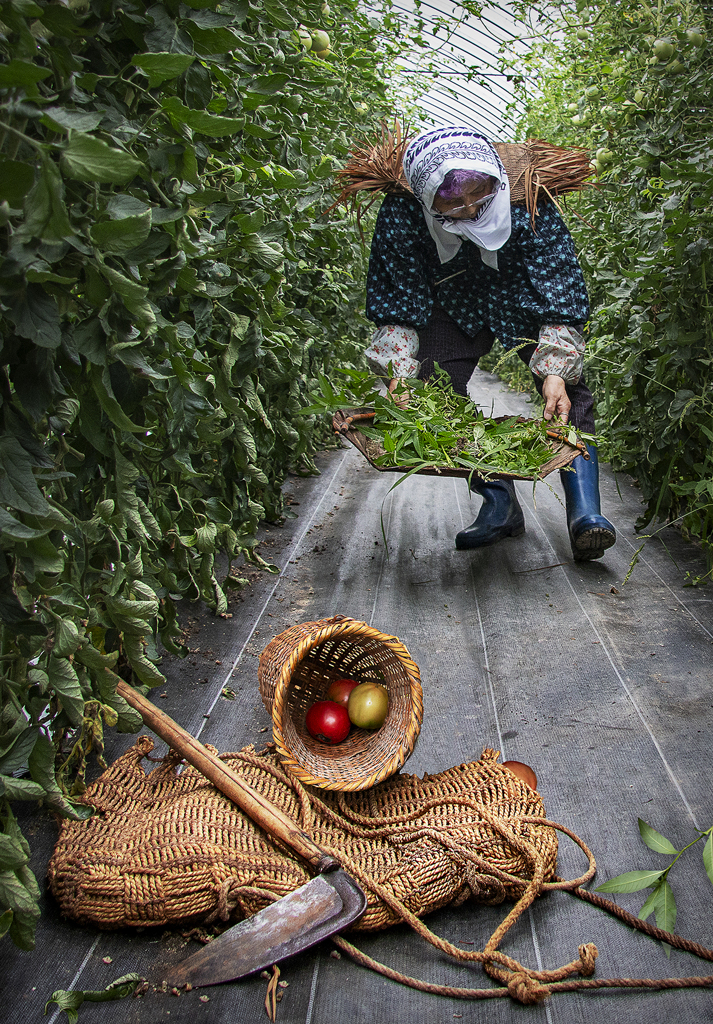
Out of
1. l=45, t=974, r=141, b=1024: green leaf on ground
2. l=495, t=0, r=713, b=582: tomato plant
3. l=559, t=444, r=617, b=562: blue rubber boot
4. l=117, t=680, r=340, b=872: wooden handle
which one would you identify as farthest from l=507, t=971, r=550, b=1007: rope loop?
l=559, t=444, r=617, b=562: blue rubber boot

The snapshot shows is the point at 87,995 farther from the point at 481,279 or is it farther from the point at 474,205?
the point at 481,279

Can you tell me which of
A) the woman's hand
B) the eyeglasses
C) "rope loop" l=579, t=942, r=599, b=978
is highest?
the eyeglasses

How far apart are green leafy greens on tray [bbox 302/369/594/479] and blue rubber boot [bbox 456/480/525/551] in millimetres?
437

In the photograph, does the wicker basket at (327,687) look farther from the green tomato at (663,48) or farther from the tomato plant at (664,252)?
the green tomato at (663,48)

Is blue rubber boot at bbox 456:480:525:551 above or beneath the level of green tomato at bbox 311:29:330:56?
beneath

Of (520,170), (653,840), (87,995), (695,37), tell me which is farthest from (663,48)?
(87,995)

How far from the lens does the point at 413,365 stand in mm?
2859

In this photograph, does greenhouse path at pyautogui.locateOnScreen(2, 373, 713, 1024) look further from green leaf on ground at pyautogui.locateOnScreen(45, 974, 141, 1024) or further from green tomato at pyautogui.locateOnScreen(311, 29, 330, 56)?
green tomato at pyautogui.locateOnScreen(311, 29, 330, 56)

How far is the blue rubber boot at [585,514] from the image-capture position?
2.54 m

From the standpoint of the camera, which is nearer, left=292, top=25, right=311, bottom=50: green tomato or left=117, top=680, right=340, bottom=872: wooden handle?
left=117, top=680, right=340, bottom=872: wooden handle

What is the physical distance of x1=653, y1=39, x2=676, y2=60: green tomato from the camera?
7.54ft

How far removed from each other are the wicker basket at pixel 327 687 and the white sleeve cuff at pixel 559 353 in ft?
4.51

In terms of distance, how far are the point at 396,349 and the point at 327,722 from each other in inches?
63.9

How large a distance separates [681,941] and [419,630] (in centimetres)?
115
